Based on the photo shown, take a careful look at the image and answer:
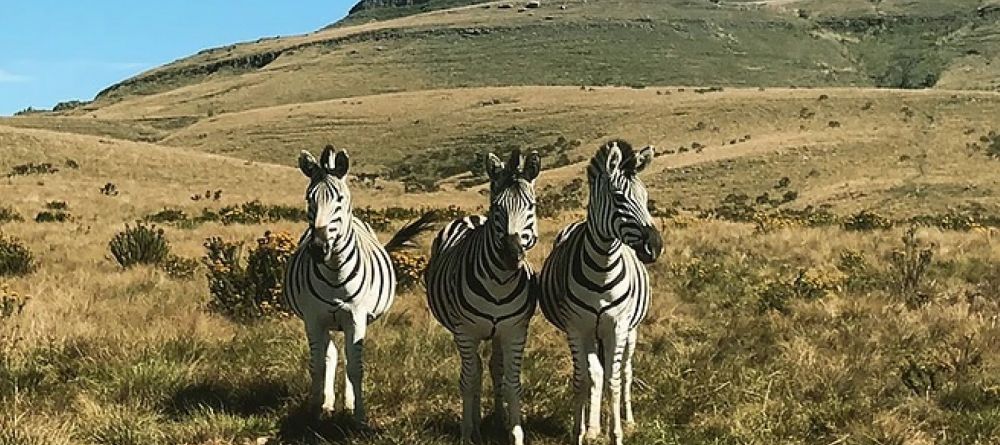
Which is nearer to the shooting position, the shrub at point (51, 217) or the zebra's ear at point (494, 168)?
the zebra's ear at point (494, 168)

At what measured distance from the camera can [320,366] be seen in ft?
24.3

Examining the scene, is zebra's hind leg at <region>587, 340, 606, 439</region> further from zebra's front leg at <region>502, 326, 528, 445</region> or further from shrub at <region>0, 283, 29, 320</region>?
shrub at <region>0, 283, 29, 320</region>

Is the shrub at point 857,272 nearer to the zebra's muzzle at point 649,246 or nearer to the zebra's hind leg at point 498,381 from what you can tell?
the zebra's hind leg at point 498,381

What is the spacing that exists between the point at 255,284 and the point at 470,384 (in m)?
5.75

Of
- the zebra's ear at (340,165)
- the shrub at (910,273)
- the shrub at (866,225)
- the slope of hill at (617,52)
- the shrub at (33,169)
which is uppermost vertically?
the slope of hill at (617,52)

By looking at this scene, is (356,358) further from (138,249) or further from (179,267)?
(138,249)

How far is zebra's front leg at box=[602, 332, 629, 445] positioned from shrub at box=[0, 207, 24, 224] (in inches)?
868

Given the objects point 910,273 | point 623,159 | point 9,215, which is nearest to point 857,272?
point 910,273

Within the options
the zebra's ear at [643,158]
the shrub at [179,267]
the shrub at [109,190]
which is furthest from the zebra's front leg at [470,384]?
the shrub at [109,190]

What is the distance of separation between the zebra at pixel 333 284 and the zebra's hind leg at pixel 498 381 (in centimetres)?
99

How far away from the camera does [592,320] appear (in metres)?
6.71

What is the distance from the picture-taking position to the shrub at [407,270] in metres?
13.5

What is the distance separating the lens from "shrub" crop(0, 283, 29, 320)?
10.7 meters

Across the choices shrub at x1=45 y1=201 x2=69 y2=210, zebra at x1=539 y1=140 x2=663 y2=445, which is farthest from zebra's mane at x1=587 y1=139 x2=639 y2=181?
shrub at x1=45 y1=201 x2=69 y2=210
